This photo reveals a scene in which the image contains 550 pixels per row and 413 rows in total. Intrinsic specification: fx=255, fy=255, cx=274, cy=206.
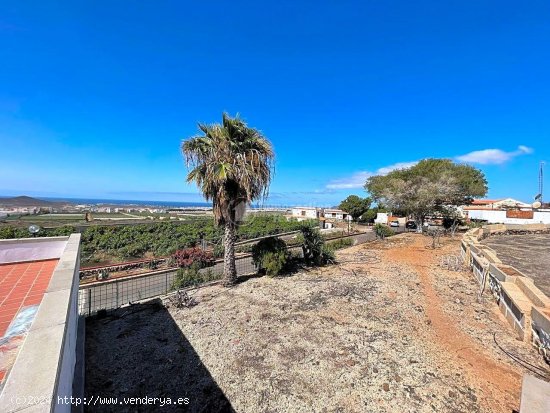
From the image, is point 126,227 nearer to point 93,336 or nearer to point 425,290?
point 93,336

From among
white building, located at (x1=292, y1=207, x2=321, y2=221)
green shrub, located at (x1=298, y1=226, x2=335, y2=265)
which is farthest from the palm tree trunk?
white building, located at (x1=292, y1=207, x2=321, y2=221)

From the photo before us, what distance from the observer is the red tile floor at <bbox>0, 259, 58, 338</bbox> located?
115 inches

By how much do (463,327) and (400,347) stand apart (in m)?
1.80

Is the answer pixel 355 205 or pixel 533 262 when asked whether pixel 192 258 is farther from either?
pixel 355 205

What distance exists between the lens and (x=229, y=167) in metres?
7.31

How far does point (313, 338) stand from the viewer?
4676 mm

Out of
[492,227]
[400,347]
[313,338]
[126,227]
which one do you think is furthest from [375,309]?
[126,227]

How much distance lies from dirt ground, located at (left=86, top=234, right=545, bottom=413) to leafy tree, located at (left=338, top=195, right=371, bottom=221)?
118 feet

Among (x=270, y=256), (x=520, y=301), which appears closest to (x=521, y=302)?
(x=520, y=301)

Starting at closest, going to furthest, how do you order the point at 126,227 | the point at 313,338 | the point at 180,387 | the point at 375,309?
the point at 180,387 → the point at 313,338 → the point at 375,309 → the point at 126,227

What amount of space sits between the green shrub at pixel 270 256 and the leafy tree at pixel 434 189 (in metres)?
17.1

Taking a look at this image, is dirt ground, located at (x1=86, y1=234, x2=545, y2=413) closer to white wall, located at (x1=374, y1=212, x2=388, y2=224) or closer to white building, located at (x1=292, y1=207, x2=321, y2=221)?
white wall, located at (x1=374, y1=212, x2=388, y2=224)

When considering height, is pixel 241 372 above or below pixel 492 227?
below

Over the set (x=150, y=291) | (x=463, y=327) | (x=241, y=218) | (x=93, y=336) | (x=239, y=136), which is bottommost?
(x=150, y=291)
